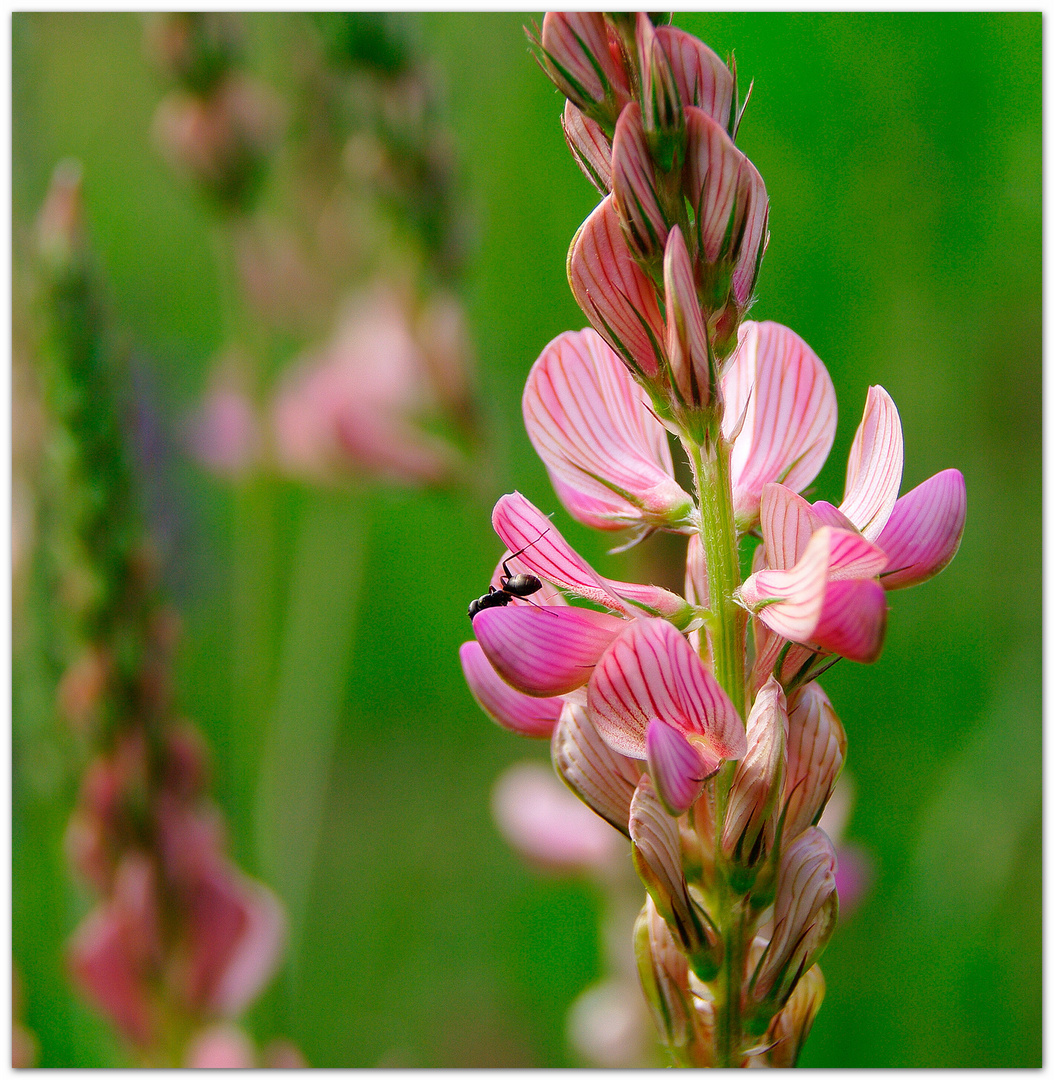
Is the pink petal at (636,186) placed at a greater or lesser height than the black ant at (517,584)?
greater

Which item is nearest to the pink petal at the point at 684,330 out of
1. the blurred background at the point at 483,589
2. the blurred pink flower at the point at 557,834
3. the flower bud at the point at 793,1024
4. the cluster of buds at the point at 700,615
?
the cluster of buds at the point at 700,615

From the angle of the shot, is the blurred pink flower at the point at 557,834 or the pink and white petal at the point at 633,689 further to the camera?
the blurred pink flower at the point at 557,834

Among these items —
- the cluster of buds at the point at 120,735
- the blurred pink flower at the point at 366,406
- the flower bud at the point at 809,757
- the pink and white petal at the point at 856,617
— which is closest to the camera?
the pink and white petal at the point at 856,617

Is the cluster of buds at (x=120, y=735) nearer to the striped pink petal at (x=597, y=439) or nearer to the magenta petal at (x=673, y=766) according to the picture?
the striped pink petal at (x=597, y=439)

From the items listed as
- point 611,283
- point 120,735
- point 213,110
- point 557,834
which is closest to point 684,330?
point 611,283

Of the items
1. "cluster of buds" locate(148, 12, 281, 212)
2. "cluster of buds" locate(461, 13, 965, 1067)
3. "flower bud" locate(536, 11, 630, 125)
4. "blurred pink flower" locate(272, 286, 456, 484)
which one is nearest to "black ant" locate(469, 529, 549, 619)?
"cluster of buds" locate(461, 13, 965, 1067)

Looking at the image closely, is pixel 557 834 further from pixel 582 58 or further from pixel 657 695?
pixel 582 58

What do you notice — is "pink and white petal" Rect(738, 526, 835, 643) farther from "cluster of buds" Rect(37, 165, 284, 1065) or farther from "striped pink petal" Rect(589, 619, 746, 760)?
"cluster of buds" Rect(37, 165, 284, 1065)
